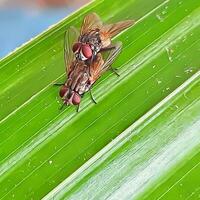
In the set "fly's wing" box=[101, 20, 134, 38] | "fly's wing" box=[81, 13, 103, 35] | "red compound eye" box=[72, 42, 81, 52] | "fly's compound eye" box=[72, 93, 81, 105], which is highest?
"fly's wing" box=[81, 13, 103, 35]

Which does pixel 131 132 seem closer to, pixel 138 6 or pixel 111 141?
pixel 111 141

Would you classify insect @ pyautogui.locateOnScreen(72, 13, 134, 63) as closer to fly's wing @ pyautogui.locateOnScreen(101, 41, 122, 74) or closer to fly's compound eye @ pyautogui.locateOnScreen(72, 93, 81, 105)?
fly's wing @ pyautogui.locateOnScreen(101, 41, 122, 74)

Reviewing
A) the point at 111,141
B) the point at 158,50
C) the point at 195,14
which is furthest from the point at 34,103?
the point at 195,14

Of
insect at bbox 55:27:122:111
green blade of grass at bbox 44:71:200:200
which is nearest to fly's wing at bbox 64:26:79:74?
insect at bbox 55:27:122:111

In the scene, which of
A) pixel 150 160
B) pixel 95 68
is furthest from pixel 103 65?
pixel 150 160

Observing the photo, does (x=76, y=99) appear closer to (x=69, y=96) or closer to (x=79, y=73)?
(x=69, y=96)

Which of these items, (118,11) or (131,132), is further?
(118,11)
